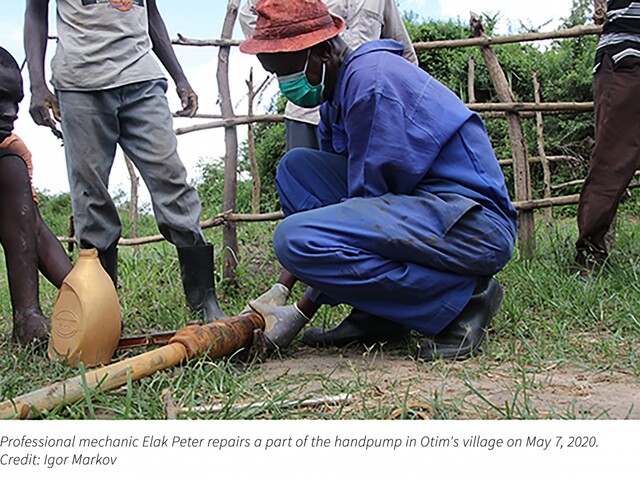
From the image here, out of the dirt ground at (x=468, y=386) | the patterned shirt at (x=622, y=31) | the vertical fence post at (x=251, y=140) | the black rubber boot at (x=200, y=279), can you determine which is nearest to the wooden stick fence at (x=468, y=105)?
the vertical fence post at (x=251, y=140)

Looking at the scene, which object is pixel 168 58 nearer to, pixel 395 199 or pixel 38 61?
pixel 38 61

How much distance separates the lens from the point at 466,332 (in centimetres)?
228

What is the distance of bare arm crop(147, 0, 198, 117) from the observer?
3160 mm

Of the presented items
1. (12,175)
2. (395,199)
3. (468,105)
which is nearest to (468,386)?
(395,199)

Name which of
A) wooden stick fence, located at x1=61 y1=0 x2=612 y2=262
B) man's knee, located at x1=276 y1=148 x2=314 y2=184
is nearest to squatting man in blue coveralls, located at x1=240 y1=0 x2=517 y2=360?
man's knee, located at x1=276 y1=148 x2=314 y2=184

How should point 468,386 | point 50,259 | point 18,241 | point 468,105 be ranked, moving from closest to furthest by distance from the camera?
point 468,386 → point 18,241 → point 50,259 → point 468,105

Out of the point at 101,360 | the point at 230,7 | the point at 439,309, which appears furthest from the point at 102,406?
the point at 230,7

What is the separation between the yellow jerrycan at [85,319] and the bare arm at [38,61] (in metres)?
0.81

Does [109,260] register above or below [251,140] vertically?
below

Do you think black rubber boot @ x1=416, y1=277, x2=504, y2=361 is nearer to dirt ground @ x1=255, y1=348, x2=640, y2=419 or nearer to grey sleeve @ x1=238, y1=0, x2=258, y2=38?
dirt ground @ x1=255, y1=348, x2=640, y2=419

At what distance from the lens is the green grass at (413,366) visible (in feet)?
5.52

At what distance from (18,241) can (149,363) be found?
924 mm

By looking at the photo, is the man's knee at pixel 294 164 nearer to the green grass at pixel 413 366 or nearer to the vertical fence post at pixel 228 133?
the green grass at pixel 413 366

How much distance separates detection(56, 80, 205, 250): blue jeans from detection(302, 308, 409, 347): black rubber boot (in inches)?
30.9
